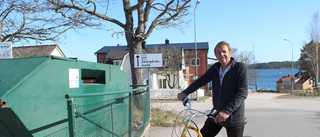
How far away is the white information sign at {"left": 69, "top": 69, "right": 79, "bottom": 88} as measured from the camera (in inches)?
149

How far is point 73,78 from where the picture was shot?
384cm

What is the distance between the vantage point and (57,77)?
3.49m

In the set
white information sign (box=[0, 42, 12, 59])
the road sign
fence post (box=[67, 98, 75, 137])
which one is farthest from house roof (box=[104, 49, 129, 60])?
fence post (box=[67, 98, 75, 137])

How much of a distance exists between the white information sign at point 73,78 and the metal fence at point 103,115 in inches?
8.0

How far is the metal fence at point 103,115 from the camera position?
300 cm

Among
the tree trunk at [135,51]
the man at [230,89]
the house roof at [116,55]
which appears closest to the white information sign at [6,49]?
the tree trunk at [135,51]

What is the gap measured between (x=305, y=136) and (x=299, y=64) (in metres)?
70.2

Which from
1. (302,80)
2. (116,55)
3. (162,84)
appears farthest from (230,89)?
(302,80)

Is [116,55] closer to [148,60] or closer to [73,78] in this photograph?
[148,60]

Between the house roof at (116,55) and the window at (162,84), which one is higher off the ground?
the house roof at (116,55)

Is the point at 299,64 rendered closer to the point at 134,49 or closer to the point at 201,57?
the point at 201,57

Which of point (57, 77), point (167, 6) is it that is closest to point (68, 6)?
point (167, 6)

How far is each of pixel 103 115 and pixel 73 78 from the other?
70cm

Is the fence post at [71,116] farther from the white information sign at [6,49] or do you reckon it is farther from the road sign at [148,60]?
the road sign at [148,60]
